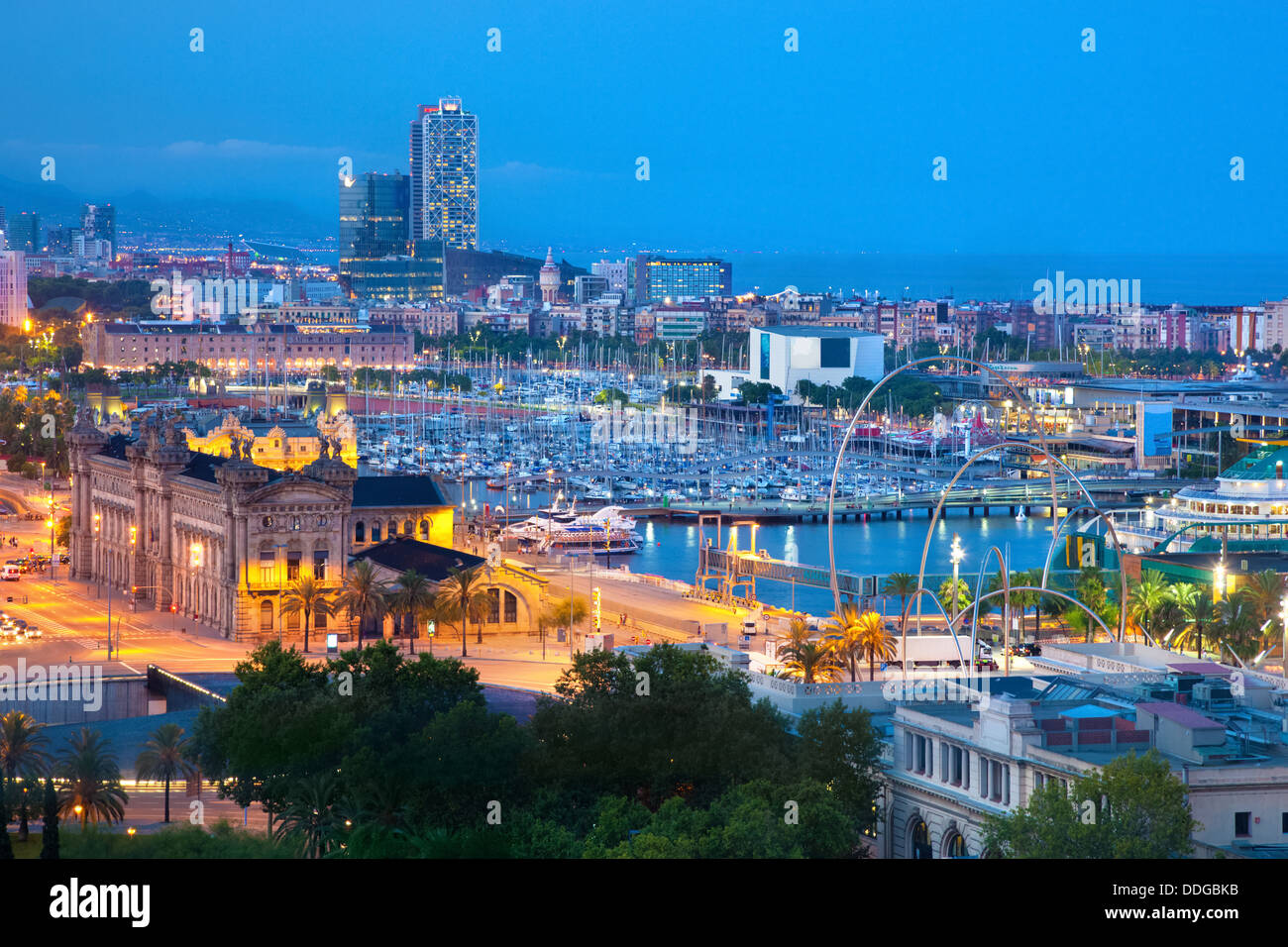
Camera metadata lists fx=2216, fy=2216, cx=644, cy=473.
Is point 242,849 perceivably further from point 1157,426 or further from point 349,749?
point 1157,426

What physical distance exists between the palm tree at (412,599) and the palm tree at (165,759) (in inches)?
561

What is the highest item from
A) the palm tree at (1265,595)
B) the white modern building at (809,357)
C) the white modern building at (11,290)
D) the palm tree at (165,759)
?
the white modern building at (11,290)

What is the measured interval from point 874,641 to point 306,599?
15.1 m

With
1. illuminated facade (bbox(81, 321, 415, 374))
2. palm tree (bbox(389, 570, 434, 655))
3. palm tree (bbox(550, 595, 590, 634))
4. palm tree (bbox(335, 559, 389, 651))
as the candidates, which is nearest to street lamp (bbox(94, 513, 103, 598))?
palm tree (bbox(335, 559, 389, 651))

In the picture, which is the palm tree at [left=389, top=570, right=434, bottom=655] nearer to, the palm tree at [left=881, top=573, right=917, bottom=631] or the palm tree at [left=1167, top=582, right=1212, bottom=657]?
the palm tree at [left=881, top=573, right=917, bottom=631]

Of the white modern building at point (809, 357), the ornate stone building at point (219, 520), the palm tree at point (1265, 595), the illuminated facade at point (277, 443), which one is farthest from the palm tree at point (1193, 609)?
the white modern building at point (809, 357)

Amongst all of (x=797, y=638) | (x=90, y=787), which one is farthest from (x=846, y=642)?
(x=90, y=787)

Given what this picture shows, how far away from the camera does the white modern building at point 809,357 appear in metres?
162

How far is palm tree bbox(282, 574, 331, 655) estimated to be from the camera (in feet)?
163

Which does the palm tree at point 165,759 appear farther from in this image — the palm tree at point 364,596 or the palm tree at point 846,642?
the palm tree at point 364,596

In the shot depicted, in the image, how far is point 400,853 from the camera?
27656mm

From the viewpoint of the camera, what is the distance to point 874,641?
40188 mm
